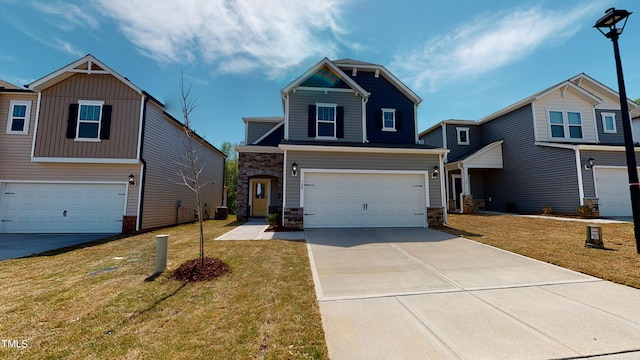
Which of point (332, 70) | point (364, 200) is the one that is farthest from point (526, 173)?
point (332, 70)

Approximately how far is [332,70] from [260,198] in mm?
9125

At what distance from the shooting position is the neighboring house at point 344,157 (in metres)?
10.2

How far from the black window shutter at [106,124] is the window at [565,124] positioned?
23678 mm

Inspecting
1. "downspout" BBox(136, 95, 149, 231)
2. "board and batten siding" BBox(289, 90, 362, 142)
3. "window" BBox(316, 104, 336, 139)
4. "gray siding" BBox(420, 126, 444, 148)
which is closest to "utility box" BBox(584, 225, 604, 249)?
"board and batten siding" BBox(289, 90, 362, 142)

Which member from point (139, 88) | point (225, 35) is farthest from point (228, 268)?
point (139, 88)

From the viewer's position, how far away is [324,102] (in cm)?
1271

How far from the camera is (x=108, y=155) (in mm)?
10711

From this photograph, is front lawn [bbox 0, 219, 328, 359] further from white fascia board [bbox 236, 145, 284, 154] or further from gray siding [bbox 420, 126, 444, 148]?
gray siding [bbox 420, 126, 444, 148]

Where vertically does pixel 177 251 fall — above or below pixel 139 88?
below

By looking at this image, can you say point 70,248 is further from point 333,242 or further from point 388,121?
point 388,121

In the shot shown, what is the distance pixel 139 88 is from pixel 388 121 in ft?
39.9

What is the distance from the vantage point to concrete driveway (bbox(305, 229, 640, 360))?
274cm

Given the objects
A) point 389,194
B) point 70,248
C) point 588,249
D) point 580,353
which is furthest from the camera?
point 389,194

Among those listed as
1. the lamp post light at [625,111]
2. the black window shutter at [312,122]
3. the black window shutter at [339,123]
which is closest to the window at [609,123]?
the lamp post light at [625,111]
